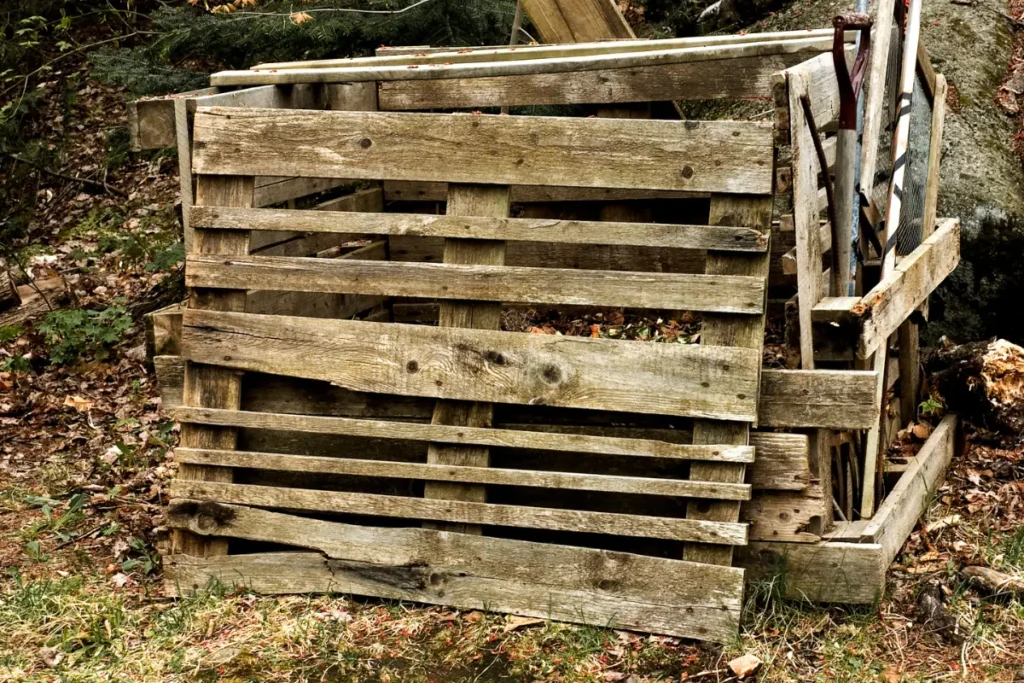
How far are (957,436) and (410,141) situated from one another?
365 centimetres

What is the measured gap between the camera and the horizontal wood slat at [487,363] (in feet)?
15.0

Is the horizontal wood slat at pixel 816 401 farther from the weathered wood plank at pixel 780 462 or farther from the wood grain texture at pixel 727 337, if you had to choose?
the wood grain texture at pixel 727 337

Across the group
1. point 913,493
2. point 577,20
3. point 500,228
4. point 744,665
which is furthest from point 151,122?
point 913,493

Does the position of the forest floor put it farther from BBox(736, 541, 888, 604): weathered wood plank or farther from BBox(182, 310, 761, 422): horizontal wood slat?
BBox(182, 310, 761, 422): horizontal wood slat

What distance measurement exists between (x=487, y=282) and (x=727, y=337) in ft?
3.44

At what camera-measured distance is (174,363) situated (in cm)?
541

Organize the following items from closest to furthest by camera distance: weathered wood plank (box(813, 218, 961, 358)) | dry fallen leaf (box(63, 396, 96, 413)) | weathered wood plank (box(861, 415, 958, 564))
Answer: weathered wood plank (box(813, 218, 961, 358)) → weathered wood plank (box(861, 415, 958, 564)) → dry fallen leaf (box(63, 396, 96, 413))

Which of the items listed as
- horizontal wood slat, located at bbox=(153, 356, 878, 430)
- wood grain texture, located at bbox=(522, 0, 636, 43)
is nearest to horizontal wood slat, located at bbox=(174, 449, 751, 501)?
horizontal wood slat, located at bbox=(153, 356, 878, 430)

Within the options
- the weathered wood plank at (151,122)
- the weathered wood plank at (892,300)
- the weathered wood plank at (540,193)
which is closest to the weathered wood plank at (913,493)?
the weathered wood plank at (892,300)

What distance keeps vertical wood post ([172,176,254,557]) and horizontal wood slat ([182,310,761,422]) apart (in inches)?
3.2

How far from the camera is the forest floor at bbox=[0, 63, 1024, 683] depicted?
15.1ft

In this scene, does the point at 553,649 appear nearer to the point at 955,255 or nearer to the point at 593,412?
the point at 593,412

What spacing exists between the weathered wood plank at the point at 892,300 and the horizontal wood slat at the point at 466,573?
1.10m

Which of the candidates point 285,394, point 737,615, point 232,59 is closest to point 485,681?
point 737,615
